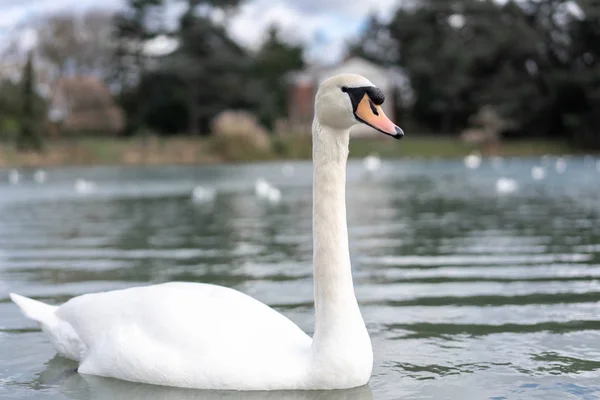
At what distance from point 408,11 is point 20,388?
2768 inches

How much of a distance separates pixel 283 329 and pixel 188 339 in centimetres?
50

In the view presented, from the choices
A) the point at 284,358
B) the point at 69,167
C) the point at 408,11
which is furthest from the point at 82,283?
the point at 408,11

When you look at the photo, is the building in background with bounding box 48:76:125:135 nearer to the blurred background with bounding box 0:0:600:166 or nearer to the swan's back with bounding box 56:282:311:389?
the blurred background with bounding box 0:0:600:166

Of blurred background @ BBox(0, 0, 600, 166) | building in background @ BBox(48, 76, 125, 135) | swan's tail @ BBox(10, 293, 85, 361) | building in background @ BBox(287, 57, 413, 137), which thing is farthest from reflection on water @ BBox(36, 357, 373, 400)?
building in background @ BBox(48, 76, 125, 135)

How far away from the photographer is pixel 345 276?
4426mm

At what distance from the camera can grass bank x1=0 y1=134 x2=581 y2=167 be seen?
A: 4722 centimetres

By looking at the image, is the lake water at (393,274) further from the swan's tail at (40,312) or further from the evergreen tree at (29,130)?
the evergreen tree at (29,130)

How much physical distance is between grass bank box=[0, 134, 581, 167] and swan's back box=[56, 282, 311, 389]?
138 ft

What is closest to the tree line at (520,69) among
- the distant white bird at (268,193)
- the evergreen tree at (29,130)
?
the evergreen tree at (29,130)

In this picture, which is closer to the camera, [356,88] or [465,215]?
[356,88]

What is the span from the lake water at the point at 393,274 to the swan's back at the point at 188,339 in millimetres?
104

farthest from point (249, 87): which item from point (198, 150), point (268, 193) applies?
point (268, 193)

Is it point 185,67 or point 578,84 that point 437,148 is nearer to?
point 578,84

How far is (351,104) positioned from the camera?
4.25 metres
